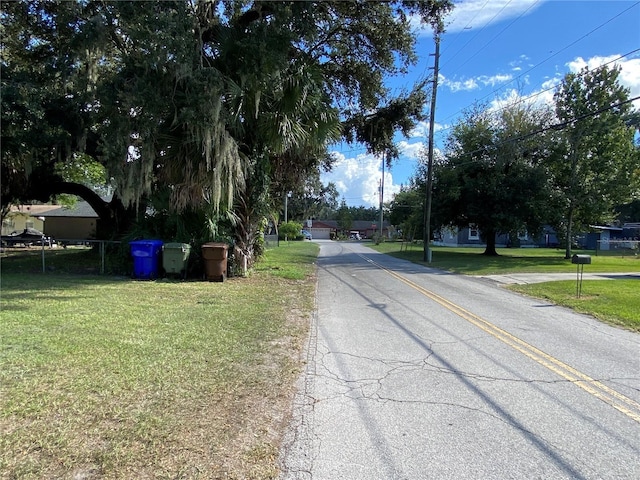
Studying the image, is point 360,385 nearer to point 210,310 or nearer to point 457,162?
point 210,310

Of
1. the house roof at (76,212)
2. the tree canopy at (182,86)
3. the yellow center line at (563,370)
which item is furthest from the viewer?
the house roof at (76,212)

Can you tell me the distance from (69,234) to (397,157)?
35.5m

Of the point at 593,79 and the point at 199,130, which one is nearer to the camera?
the point at 199,130

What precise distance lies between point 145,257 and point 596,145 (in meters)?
28.2

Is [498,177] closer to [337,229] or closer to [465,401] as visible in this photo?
[465,401]

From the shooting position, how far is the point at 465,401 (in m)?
4.59

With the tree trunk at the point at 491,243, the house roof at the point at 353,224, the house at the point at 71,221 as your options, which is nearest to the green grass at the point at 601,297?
the tree trunk at the point at 491,243

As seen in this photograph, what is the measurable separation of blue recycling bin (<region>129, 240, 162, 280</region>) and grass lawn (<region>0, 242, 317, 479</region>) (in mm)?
4137

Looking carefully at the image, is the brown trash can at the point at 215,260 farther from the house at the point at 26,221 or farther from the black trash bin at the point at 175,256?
the house at the point at 26,221

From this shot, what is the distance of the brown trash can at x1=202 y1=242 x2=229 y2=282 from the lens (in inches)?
531

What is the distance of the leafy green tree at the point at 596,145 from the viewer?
2841cm

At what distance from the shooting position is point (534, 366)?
580 cm

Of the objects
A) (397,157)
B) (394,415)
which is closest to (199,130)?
(394,415)

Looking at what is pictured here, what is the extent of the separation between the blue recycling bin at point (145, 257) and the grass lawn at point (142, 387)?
414 cm
